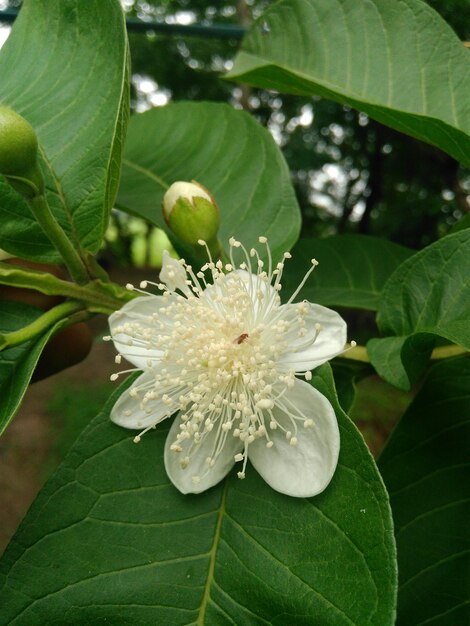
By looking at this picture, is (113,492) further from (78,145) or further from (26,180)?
(78,145)

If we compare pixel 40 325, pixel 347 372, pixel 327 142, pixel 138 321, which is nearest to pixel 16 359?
pixel 40 325

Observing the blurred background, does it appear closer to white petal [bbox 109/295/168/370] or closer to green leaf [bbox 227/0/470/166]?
green leaf [bbox 227/0/470/166]

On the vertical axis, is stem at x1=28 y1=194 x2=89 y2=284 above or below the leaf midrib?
above

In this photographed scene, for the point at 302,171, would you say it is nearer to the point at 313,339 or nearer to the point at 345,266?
the point at 345,266

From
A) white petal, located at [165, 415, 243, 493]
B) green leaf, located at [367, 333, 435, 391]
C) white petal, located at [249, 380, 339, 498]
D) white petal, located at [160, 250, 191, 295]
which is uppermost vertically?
white petal, located at [160, 250, 191, 295]

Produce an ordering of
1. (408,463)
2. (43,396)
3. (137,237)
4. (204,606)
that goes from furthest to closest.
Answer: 1. (137,237)
2. (43,396)
3. (408,463)
4. (204,606)

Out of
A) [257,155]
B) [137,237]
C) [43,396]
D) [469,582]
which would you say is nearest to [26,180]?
[257,155]

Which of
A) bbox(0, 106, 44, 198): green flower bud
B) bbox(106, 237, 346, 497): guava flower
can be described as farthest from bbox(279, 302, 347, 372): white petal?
bbox(0, 106, 44, 198): green flower bud
